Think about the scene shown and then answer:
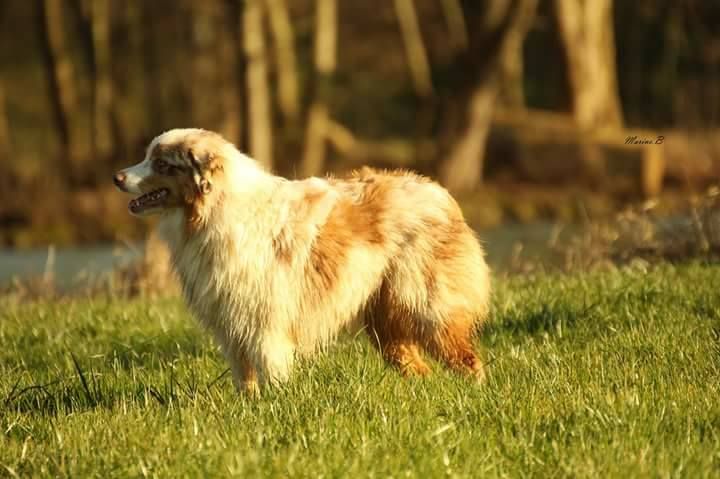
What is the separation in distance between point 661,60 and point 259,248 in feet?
77.5

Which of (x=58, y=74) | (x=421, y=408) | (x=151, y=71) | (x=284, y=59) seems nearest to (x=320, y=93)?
(x=284, y=59)

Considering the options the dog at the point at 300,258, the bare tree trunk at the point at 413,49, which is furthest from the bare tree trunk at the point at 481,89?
the dog at the point at 300,258

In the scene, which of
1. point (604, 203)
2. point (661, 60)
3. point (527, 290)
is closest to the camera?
point (527, 290)

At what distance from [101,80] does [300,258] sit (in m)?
18.3

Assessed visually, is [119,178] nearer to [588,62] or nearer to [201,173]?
[201,173]

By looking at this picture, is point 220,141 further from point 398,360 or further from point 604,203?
point 604,203

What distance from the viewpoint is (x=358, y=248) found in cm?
681

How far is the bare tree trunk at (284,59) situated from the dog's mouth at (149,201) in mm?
15836

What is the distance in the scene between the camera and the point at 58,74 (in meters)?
22.6

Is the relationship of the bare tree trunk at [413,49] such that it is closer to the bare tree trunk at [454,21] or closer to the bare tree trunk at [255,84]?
the bare tree trunk at [454,21]

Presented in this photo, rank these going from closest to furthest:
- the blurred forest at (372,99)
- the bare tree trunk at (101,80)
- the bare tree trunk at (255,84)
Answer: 1. the bare tree trunk at (255,84)
2. the blurred forest at (372,99)
3. the bare tree trunk at (101,80)

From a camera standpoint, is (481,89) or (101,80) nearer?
(481,89)

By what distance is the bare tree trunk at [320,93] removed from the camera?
68.4 ft

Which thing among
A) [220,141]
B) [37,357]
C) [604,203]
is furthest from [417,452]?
[604,203]
